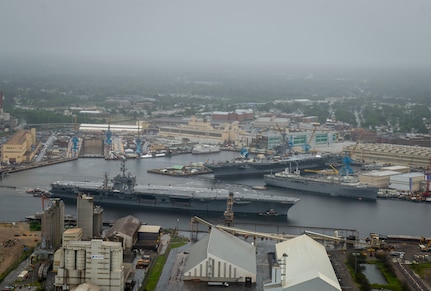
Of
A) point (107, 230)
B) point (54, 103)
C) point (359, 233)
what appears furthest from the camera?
point (54, 103)

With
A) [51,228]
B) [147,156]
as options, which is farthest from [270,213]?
[147,156]

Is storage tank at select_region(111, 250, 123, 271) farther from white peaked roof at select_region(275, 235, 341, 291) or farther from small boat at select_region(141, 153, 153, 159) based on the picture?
small boat at select_region(141, 153, 153, 159)

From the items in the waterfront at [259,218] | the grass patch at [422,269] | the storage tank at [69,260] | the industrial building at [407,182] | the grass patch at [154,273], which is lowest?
the grass patch at [154,273]

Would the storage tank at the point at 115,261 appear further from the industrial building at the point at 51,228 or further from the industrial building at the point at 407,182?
the industrial building at the point at 407,182

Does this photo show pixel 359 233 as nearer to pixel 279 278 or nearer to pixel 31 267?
pixel 279 278

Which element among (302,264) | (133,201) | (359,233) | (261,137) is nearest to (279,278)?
(302,264)

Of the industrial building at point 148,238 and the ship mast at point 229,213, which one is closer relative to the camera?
the industrial building at point 148,238

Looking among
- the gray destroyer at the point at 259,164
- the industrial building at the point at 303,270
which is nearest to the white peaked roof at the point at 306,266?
the industrial building at the point at 303,270
